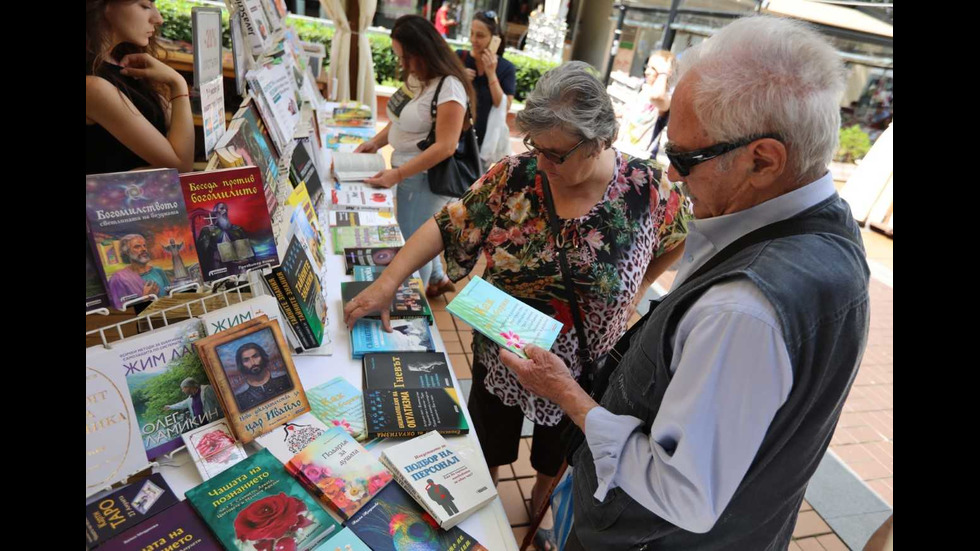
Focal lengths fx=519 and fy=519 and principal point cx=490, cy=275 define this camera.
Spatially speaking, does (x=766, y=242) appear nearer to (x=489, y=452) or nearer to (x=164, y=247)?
(x=164, y=247)

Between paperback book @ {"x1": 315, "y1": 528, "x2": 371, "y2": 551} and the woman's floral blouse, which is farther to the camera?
the woman's floral blouse

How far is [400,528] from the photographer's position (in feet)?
3.66

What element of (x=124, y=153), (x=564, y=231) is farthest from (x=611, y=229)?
(x=124, y=153)

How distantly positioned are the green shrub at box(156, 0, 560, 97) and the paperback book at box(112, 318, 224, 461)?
269 inches

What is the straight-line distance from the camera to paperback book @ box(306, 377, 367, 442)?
1359mm

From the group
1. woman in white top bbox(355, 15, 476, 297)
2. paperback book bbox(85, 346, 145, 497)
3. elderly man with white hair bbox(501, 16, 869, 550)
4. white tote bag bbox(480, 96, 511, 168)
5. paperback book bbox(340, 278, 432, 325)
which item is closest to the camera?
elderly man with white hair bbox(501, 16, 869, 550)

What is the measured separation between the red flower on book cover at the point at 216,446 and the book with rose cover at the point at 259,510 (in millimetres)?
63

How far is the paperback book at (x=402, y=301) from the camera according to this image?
6.12 feet

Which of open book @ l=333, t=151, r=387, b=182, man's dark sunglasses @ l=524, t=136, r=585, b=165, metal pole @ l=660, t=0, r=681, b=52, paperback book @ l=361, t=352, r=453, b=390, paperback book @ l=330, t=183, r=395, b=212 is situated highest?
metal pole @ l=660, t=0, r=681, b=52

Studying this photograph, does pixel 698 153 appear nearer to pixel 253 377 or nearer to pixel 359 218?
pixel 253 377

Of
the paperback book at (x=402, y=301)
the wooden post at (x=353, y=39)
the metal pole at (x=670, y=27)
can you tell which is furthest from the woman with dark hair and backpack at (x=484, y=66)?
the metal pole at (x=670, y=27)

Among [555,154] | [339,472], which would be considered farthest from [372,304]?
[555,154]

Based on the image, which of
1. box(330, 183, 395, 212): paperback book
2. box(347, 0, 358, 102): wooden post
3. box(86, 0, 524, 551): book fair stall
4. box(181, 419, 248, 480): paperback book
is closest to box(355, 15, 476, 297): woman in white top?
box(330, 183, 395, 212): paperback book

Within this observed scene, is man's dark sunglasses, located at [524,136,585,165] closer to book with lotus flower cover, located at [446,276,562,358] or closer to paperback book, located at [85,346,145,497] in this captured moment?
book with lotus flower cover, located at [446,276,562,358]
